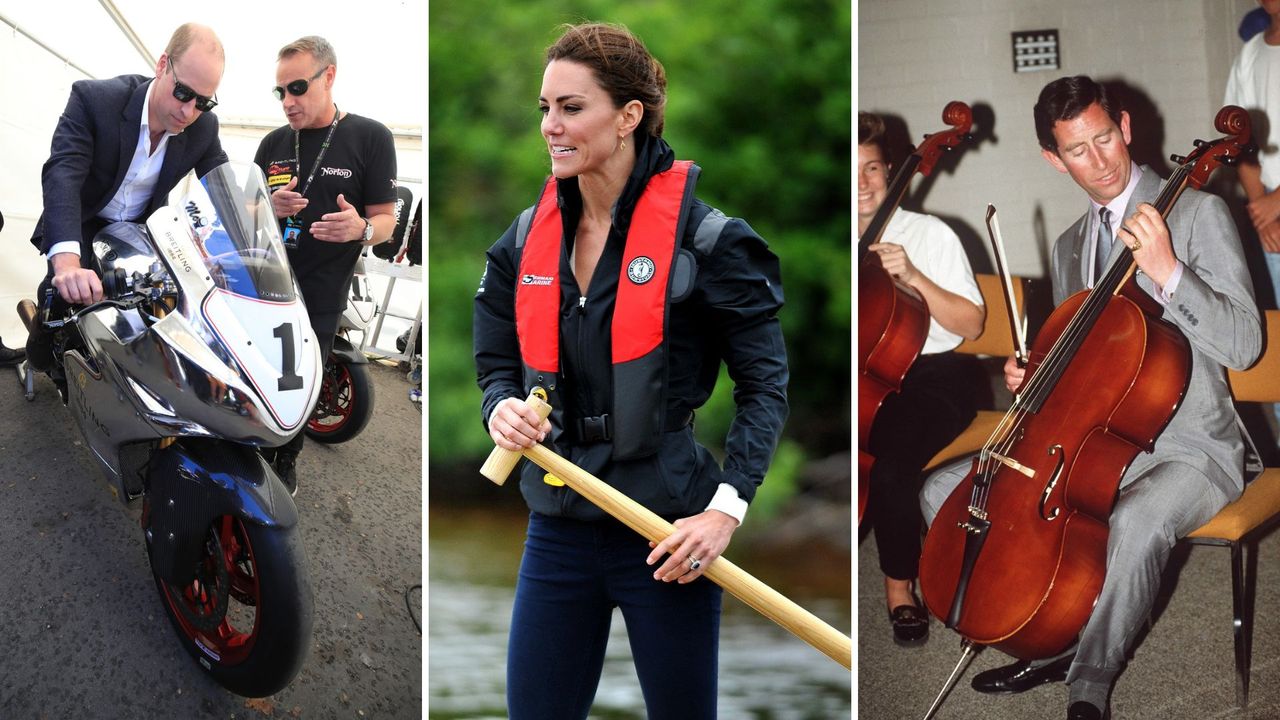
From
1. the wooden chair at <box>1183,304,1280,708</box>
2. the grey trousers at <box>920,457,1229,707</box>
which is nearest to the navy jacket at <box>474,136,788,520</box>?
the grey trousers at <box>920,457,1229,707</box>

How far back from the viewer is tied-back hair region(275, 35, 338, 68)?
91.3 inches

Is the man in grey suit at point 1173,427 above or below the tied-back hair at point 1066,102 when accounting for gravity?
below

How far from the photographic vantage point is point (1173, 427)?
8.14 ft

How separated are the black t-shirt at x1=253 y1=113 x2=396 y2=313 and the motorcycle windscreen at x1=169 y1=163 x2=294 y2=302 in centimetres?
5

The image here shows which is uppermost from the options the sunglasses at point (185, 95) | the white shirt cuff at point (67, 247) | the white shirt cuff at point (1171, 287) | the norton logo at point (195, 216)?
the sunglasses at point (185, 95)

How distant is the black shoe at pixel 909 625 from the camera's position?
8.66ft

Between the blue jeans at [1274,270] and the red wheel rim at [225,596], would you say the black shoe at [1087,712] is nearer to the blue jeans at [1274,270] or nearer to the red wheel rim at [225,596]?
the blue jeans at [1274,270]

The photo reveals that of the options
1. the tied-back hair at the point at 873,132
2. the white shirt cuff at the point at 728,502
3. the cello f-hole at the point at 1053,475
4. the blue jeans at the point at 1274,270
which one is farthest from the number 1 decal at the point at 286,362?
the blue jeans at the point at 1274,270

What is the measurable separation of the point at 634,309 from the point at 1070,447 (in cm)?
121

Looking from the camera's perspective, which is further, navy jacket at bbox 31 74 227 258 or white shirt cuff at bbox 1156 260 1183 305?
white shirt cuff at bbox 1156 260 1183 305

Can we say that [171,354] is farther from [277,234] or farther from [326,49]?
[326,49]

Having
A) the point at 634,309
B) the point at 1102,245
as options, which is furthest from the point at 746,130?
the point at 634,309

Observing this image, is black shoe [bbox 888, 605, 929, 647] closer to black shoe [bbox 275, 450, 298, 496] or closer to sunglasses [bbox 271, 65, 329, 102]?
black shoe [bbox 275, 450, 298, 496]

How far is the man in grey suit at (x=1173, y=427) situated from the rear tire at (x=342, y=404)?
1.56 m
